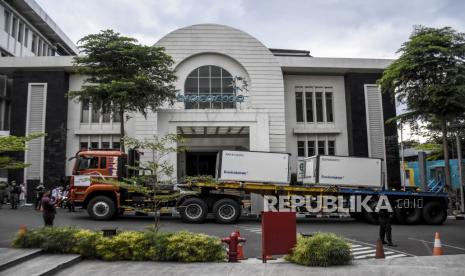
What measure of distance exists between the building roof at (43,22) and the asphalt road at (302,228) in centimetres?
2493

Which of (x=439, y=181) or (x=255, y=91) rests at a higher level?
(x=255, y=91)

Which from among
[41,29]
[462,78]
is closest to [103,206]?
[462,78]

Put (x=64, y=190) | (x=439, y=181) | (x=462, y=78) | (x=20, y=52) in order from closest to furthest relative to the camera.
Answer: (x=462, y=78) → (x=64, y=190) → (x=439, y=181) → (x=20, y=52)

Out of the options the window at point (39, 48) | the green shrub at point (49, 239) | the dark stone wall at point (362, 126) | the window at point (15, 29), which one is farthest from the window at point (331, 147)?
the window at point (39, 48)

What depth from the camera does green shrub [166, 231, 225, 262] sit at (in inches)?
428

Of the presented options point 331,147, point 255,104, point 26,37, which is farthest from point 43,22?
point 331,147

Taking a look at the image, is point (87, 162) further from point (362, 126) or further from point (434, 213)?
point (362, 126)

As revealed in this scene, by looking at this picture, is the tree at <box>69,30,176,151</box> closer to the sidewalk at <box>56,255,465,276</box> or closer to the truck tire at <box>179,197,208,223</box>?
the truck tire at <box>179,197,208,223</box>

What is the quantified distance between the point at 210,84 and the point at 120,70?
881 centimetres

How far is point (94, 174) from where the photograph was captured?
64.6ft

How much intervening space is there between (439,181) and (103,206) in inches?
925

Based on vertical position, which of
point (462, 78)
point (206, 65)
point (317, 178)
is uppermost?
point (206, 65)

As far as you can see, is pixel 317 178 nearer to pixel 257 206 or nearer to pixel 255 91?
pixel 257 206

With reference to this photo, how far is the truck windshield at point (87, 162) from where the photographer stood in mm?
19828
